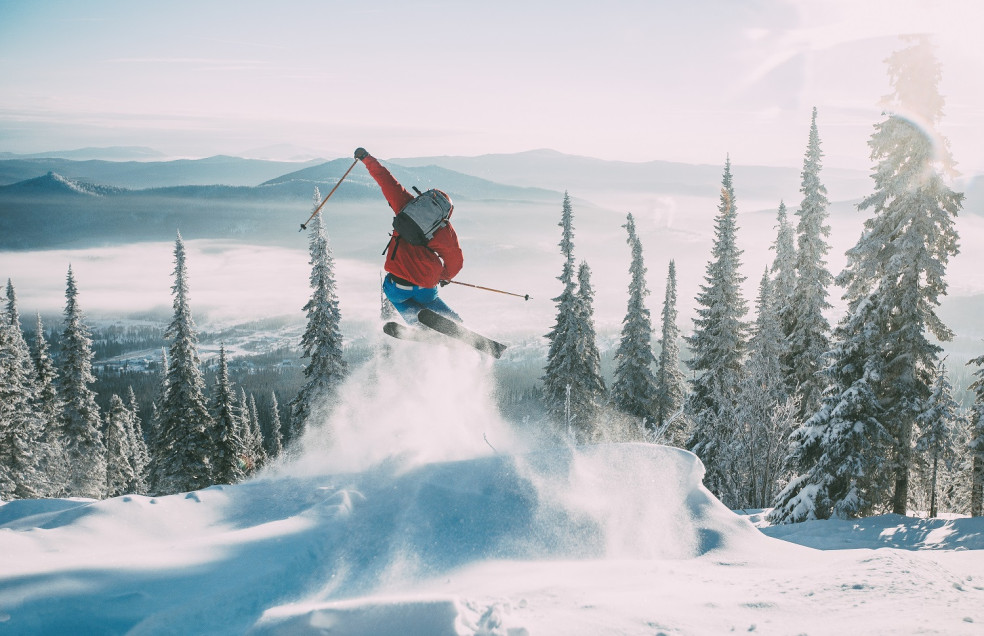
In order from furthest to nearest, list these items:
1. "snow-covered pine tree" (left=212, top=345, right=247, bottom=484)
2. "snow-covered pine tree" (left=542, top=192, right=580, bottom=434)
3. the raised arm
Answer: "snow-covered pine tree" (left=542, top=192, right=580, bottom=434)
"snow-covered pine tree" (left=212, top=345, right=247, bottom=484)
the raised arm

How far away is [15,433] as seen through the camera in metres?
28.4

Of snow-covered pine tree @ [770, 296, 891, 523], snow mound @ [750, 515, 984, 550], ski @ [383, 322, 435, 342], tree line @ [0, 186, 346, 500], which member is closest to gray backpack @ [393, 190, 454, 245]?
ski @ [383, 322, 435, 342]

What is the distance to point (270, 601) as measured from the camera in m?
4.68

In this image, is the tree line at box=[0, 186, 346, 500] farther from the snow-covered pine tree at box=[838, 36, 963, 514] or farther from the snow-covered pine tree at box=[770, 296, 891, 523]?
the snow-covered pine tree at box=[838, 36, 963, 514]

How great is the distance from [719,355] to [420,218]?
22.8 m

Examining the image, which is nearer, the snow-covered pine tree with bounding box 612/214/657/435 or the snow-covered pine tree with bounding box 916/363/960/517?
the snow-covered pine tree with bounding box 916/363/960/517

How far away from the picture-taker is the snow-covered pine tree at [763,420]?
23.4 metres

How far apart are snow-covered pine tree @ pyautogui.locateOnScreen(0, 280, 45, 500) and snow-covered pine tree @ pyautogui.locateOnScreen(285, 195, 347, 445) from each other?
1354 centimetres

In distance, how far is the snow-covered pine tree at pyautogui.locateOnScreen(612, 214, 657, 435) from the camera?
34.5m

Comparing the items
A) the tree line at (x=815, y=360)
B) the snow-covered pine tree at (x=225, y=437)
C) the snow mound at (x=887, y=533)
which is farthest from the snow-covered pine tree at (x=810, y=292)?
the snow-covered pine tree at (x=225, y=437)

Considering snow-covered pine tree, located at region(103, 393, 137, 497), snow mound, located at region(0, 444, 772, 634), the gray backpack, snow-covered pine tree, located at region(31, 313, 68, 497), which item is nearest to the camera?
snow mound, located at region(0, 444, 772, 634)

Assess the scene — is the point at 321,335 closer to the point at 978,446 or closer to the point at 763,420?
the point at 763,420

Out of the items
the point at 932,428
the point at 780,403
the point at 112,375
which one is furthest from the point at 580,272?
the point at 112,375

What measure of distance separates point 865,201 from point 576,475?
17.2 m
